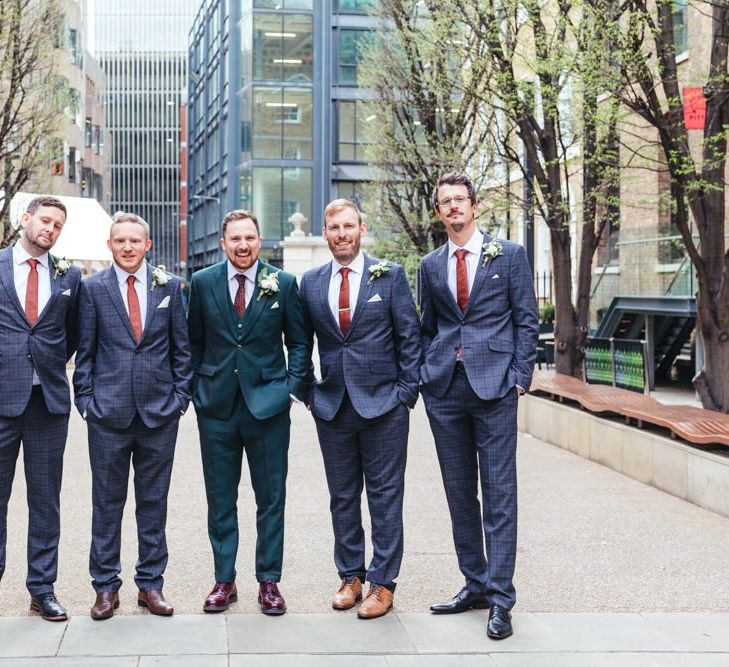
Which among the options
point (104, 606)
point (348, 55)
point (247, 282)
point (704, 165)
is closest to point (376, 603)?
point (104, 606)

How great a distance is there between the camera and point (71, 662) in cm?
500

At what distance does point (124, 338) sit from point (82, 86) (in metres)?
58.3

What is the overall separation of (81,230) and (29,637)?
56.9 ft

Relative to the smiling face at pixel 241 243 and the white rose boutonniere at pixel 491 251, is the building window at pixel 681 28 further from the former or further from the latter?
the smiling face at pixel 241 243

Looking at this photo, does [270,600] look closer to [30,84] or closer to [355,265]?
[355,265]

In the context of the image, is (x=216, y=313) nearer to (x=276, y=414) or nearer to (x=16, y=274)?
(x=276, y=414)

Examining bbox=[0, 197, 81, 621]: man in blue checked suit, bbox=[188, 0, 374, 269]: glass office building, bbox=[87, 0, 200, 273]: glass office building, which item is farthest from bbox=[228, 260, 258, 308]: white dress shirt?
bbox=[87, 0, 200, 273]: glass office building

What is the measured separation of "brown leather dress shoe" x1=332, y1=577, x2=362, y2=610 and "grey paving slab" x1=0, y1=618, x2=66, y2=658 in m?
1.43

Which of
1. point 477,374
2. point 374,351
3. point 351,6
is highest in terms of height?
point 351,6

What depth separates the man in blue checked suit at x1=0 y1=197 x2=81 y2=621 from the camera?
571 cm

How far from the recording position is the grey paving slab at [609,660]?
506 cm

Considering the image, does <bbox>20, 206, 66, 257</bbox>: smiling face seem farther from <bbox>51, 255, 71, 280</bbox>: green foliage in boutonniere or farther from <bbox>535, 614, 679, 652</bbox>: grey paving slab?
<bbox>535, 614, 679, 652</bbox>: grey paving slab

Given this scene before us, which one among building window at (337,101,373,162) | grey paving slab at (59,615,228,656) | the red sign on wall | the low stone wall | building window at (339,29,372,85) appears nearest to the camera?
grey paving slab at (59,615,228,656)

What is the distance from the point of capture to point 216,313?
19.5ft
